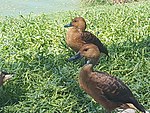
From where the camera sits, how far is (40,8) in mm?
9633

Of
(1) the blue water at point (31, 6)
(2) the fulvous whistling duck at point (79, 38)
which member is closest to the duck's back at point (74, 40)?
(2) the fulvous whistling duck at point (79, 38)

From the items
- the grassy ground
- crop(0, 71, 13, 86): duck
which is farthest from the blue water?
crop(0, 71, 13, 86): duck

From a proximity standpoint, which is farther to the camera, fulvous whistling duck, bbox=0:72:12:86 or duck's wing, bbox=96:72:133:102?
fulvous whistling duck, bbox=0:72:12:86

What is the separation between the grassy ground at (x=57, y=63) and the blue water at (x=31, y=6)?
2.74m

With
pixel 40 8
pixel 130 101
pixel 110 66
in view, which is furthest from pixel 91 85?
pixel 40 8

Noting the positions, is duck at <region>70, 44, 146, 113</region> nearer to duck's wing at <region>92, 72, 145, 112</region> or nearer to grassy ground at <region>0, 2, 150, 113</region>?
duck's wing at <region>92, 72, 145, 112</region>

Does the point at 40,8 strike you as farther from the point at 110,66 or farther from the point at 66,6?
the point at 110,66

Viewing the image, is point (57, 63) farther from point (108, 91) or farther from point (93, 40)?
point (108, 91)

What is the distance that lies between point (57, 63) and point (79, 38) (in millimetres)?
384

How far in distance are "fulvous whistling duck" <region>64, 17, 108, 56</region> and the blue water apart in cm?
401

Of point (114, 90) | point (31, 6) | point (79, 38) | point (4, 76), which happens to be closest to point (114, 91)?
point (114, 90)

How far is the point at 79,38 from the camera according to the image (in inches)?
193

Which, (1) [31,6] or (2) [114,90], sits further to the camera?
(1) [31,6]

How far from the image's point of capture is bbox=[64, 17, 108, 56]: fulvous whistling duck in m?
4.76
